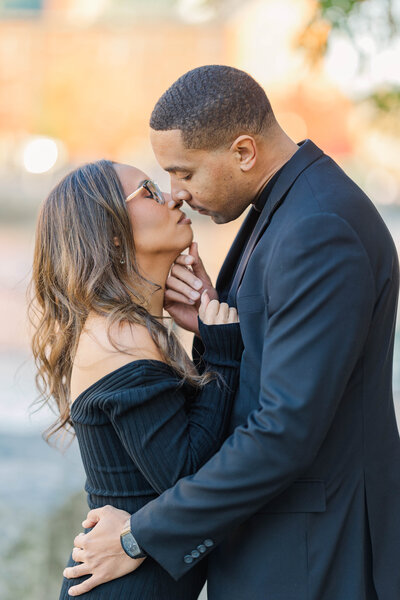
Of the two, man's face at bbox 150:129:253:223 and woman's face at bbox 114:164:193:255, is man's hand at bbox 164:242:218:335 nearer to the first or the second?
woman's face at bbox 114:164:193:255

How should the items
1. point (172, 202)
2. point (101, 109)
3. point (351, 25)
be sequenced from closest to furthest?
point (172, 202), point (351, 25), point (101, 109)

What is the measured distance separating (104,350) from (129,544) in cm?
52

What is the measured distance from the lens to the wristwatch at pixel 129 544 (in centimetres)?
200

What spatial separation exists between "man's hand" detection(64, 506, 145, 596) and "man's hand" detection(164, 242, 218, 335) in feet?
2.24

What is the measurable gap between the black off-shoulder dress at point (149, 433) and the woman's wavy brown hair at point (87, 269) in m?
0.08

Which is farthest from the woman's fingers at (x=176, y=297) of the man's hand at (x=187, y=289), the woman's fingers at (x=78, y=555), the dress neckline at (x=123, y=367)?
the woman's fingers at (x=78, y=555)

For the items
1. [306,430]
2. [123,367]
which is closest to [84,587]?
[123,367]

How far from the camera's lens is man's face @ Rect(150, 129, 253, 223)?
2.09 m

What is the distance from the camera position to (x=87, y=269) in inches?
89.9

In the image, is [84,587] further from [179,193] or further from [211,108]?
[211,108]

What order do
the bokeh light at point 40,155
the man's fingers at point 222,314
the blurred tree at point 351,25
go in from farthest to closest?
1. the bokeh light at point 40,155
2. the blurred tree at point 351,25
3. the man's fingers at point 222,314

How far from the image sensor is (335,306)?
5.75ft

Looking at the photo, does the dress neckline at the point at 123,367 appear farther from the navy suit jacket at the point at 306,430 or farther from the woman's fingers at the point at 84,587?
the woman's fingers at the point at 84,587

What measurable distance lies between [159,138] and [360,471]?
1024mm
